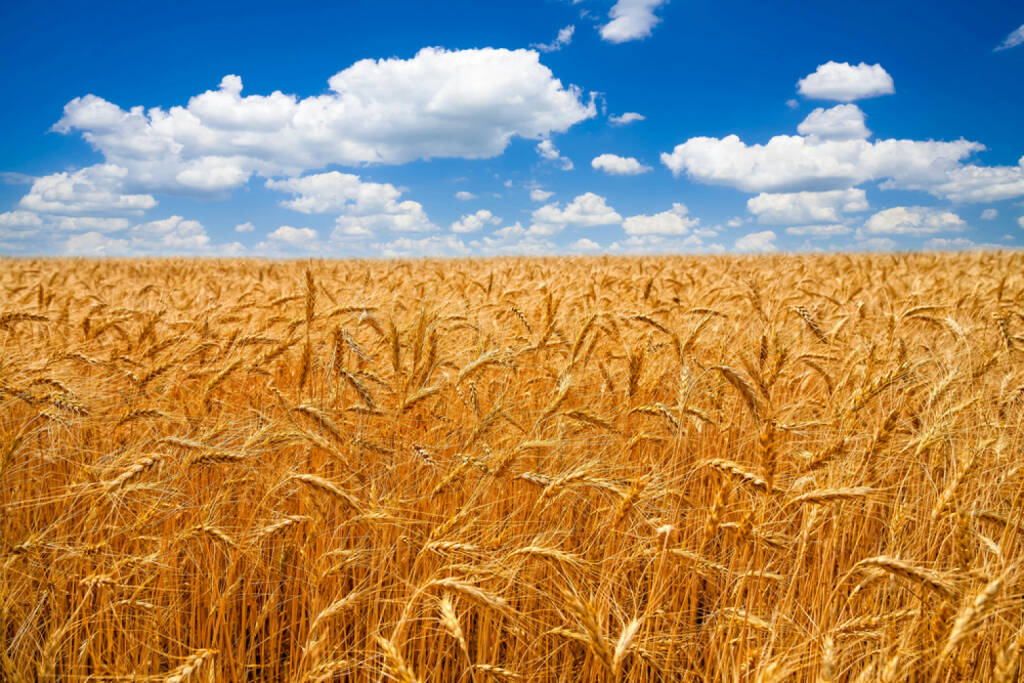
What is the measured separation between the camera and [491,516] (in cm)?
232

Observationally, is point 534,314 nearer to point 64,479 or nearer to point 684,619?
point 684,619

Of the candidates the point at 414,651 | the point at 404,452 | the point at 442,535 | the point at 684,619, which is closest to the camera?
the point at 442,535

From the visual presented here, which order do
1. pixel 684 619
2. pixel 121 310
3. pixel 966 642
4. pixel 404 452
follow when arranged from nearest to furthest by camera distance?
pixel 966 642 → pixel 684 619 → pixel 404 452 → pixel 121 310

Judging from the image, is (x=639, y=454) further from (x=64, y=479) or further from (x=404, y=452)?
(x=64, y=479)

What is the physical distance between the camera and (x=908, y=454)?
8.05 ft

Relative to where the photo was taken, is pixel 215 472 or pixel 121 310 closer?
pixel 215 472

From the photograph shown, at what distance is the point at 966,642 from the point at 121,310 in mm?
4747

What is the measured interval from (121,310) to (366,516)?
11.1 ft

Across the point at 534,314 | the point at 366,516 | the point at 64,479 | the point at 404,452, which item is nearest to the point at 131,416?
the point at 64,479

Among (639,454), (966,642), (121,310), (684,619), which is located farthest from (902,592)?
(121,310)

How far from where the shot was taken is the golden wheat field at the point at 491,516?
155cm

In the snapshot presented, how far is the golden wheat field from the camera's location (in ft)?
5.09

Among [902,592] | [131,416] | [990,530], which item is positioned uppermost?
[131,416]

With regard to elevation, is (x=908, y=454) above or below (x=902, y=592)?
above
